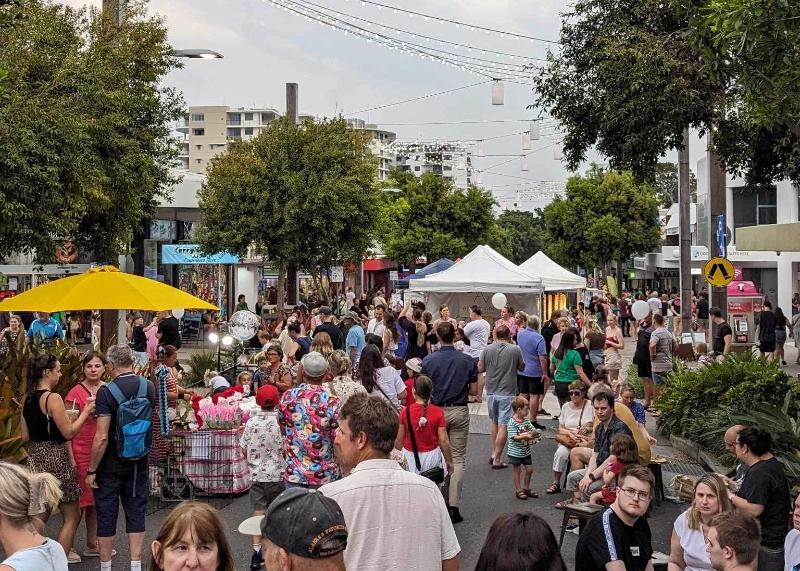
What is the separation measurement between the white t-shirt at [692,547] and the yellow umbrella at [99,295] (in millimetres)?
6442

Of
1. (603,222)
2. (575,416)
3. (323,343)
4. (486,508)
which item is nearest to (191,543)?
(323,343)

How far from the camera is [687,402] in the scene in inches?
558

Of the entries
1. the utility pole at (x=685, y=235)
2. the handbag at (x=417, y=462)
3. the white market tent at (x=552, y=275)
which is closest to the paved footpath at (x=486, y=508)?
the handbag at (x=417, y=462)

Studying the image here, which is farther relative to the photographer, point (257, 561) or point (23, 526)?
point (257, 561)

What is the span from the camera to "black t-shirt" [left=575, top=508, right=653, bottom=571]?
17.7ft

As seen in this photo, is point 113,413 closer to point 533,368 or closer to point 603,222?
point 533,368

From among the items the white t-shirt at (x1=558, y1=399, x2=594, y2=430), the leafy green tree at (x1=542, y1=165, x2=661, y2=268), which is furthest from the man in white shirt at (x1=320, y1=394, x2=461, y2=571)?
the leafy green tree at (x1=542, y1=165, x2=661, y2=268)

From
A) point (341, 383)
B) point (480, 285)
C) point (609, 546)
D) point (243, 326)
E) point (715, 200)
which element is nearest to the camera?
point (609, 546)

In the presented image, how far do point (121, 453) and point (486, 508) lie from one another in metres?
4.24

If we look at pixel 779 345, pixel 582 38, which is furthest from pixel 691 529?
pixel 779 345

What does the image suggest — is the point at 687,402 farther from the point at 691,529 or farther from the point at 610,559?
the point at 610,559

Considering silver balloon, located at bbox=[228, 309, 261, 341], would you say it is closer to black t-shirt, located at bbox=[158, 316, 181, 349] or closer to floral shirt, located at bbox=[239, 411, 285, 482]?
black t-shirt, located at bbox=[158, 316, 181, 349]

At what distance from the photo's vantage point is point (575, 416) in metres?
10.8

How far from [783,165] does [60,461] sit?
14992 mm
